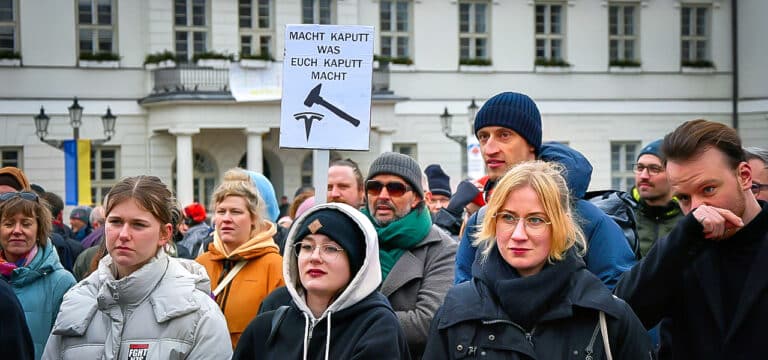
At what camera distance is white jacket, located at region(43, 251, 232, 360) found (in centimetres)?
464

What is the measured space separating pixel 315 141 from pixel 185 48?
26.2 meters

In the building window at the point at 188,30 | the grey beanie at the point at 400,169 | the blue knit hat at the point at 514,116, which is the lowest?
the grey beanie at the point at 400,169

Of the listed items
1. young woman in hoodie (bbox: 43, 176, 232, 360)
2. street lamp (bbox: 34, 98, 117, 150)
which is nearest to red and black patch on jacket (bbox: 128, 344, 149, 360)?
young woman in hoodie (bbox: 43, 176, 232, 360)

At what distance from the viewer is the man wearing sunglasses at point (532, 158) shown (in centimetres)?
448

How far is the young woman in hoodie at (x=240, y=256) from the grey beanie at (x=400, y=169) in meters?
0.97

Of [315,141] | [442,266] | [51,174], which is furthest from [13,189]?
[51,174]

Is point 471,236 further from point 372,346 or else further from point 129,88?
point 129,88

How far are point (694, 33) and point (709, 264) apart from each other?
113ft

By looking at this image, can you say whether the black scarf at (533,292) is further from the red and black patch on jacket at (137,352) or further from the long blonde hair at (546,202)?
the red and black patch on jacket at (137,352)

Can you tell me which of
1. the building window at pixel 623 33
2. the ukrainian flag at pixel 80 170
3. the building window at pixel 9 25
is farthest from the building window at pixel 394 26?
the ukrainian flag at pixel 80 170

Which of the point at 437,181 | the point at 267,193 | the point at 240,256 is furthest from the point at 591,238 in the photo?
the point at 437,181

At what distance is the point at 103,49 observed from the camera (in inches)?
1213

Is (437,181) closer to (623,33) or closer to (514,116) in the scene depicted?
(514,116)

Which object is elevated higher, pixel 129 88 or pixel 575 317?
pixel 129 88
